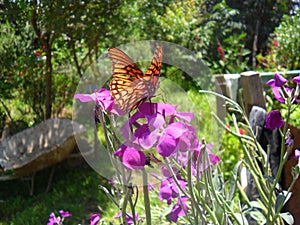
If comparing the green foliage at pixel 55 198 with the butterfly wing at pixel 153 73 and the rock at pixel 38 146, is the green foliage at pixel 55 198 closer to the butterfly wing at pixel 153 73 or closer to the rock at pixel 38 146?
the rock at pixel 38 146

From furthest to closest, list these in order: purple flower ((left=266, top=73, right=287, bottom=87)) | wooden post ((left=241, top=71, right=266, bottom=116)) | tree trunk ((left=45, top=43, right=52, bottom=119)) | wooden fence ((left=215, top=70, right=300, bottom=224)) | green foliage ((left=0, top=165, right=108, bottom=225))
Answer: tree trunk ((left=45, top=43, right=52, bottom=119)) → green foliage ((left=0, top=165, right=108, bottom=225)) → wooden post ((left=241, top=71, right=266, bottom=116)) → wooden fence ((left=215, top=70, right=300, bottom=224)) → purple flower ((left=266, top=73, right=287, bottom=87))

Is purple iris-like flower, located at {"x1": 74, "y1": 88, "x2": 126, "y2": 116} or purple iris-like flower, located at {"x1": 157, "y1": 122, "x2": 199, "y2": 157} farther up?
purple iris-like flower, located at {"x1": 74, "y1": 88, "x2": 126, "y2": 116}

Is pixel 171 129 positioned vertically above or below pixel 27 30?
below

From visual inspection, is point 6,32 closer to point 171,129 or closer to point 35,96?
point 35,96

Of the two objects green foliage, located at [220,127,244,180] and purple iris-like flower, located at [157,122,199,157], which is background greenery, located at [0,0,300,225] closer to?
green foliage, located at [220,127,244,180]

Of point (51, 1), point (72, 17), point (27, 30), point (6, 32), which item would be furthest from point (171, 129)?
point (27, 30)

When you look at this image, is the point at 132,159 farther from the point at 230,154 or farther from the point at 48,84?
the point at 48,84

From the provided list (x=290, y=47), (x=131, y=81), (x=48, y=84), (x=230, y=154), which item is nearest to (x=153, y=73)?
(x=131, y=81)

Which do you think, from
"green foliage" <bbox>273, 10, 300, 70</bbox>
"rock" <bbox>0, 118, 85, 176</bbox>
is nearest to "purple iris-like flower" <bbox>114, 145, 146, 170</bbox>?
"rock" <bbox>0, 118, 85, 176</bbox>
